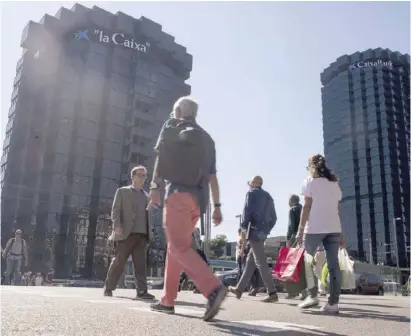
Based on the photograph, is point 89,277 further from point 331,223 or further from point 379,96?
point 379,96

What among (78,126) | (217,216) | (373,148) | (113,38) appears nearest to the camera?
(217,216)

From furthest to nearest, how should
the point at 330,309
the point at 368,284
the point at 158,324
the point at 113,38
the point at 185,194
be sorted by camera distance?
the point at 113,38 → the point at 368,284 → the point at 330,309 → the point at 185,194 → the point at 158,324

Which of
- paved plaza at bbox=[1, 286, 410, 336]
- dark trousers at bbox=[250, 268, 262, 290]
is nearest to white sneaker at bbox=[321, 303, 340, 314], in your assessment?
paved plaza at bbox=[1, 286, 410, 336]

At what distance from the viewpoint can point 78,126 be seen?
60.1 m

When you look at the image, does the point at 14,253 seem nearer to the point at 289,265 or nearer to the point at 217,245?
the point at 289,265

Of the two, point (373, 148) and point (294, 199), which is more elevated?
point (373, 148)

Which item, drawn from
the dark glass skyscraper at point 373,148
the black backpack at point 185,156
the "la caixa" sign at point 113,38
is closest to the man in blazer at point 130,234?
the black backpack at point 185,156

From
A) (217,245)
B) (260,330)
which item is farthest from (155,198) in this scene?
(217,245)

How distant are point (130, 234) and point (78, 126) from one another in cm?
5658

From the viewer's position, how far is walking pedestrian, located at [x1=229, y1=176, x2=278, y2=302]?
641 cm

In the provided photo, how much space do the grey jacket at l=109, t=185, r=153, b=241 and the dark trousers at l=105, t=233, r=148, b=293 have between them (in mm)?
113

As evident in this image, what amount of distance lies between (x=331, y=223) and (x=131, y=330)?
300cm

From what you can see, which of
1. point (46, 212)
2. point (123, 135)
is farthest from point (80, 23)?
point (46, 212)

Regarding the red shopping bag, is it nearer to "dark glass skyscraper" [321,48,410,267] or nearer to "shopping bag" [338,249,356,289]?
"shopping bag" [338,249,356,289]
